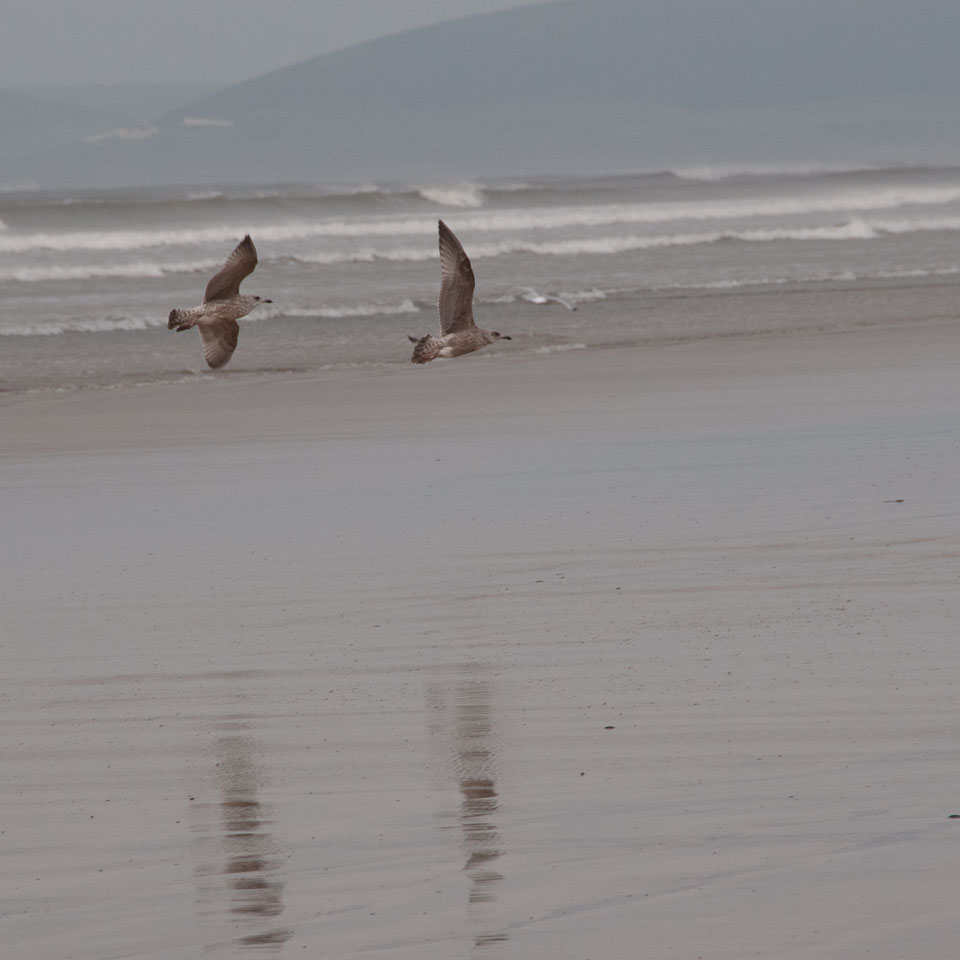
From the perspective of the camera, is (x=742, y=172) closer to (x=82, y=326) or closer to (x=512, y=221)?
(x=512, y=221)

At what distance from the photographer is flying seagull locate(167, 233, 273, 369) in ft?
25.0

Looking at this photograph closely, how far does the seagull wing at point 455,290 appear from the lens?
8328 millimetres

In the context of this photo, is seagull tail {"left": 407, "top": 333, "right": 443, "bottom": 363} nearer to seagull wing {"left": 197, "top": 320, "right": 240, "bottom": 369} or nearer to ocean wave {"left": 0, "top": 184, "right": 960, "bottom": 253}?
seagull wing {"left": 197, "top": 320, "right": 240, "bottom": 369}

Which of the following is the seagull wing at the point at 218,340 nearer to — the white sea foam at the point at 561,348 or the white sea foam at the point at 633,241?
the white sea foam at the point at 561,348

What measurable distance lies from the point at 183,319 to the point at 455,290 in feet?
4.99

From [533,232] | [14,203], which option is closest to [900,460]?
[533,232]

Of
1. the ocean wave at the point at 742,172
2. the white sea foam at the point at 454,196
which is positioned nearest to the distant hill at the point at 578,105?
the ocean wave at the point at 742,172

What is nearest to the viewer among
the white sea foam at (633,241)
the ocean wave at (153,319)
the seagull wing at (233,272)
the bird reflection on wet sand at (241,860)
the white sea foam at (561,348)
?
the bird reflection on wet sand at (241,860)

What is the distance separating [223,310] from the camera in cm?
798

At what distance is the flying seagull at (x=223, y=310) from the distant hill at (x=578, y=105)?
81.0 metres

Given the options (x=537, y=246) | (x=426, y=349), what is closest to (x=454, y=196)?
(x=537, y=246)

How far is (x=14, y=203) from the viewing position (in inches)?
1249

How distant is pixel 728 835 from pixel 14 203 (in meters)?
29.8

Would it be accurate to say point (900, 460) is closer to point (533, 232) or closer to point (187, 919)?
point (187, 919)
